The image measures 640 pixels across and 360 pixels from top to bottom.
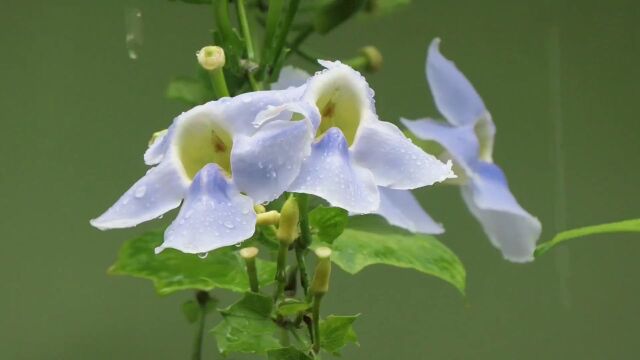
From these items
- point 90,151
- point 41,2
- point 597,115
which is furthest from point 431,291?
point 41,2

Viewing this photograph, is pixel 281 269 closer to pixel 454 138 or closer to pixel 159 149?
pixel 159 149

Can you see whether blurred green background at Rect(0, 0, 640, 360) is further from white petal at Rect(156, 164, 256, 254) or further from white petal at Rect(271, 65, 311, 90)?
white petal at Rect(156, 164, 256, 254)

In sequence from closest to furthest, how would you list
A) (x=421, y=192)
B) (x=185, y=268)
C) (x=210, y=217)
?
(x=210, y=217) → (x=185, y=268) → (x=421, y=192)

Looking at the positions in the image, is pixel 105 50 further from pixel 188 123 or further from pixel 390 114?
pixel 188 123

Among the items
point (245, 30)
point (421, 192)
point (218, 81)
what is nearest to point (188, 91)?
point (245, 30)

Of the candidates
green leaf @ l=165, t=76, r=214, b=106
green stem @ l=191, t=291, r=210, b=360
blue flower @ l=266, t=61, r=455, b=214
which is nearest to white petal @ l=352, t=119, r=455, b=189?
blue flower @ l=266, t=61, r=455, b=214
